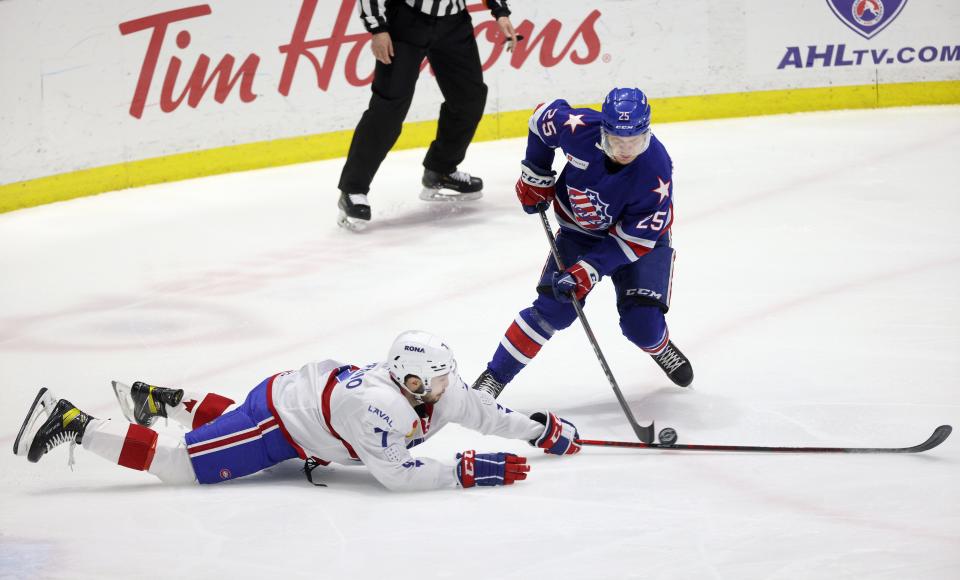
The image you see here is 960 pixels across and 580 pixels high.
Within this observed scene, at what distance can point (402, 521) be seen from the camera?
2822mm

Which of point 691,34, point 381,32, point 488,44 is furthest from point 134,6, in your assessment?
point 691,34

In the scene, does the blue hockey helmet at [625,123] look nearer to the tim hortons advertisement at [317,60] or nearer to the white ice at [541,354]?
the white ice at [541,354]

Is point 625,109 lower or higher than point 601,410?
higher

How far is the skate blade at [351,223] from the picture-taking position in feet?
19.1

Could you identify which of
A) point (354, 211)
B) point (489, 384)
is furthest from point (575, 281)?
point (354, 211)

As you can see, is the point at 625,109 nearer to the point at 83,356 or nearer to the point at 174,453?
the point at 174,453

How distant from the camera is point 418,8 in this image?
5695mm

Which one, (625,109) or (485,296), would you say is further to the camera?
(485,296)

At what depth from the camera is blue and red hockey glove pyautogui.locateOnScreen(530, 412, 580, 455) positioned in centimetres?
321

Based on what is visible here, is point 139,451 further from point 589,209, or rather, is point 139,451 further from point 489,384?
point 589,209

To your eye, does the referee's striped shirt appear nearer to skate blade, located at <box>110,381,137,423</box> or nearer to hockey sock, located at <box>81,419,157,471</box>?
skate blade, located at <box>110,381,137,423</box>

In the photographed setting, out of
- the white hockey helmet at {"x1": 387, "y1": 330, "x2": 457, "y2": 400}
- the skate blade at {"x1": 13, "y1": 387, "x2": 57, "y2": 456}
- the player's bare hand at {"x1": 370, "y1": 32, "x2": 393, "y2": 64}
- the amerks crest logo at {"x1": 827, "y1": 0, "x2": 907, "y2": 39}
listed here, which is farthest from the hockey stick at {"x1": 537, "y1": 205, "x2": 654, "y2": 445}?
the amerks crest logo at {"x1": 827, "y1": 0, "x2": 907, "y2": 39}

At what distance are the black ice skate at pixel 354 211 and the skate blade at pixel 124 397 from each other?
7.99ft

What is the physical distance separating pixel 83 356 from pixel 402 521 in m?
1.90
